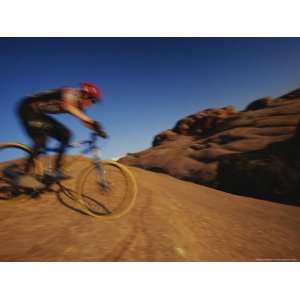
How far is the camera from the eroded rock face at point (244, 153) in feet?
52.1

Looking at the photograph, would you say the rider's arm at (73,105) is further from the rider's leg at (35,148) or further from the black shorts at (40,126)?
the rider's leg at (35,148)

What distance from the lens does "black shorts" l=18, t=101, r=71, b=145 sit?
15.5 feet

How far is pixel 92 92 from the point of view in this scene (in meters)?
4.66

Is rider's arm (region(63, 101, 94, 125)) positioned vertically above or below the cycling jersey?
below

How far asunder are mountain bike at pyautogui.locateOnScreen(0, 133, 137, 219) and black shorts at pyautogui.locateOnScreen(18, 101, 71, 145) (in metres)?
0.24

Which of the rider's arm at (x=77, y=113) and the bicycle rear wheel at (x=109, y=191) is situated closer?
the rider's arm at (x=77, y=113)

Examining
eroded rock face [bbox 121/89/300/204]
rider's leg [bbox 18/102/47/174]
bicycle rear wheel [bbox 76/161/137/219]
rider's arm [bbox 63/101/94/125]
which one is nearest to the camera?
rider's arm [bbox 63/101/94/125]

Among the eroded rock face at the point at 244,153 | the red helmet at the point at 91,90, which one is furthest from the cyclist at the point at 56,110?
the eroded rock face at the point at 244,153

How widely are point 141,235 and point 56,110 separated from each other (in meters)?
2.59

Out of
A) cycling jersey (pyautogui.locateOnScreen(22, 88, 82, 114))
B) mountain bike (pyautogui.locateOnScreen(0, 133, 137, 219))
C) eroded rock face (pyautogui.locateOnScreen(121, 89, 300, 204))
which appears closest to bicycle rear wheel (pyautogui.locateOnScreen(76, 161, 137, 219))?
mountain bike (pyautogui.locateOnScreen(0, 133, 137, 219))

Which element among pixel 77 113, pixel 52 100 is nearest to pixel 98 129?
pixel 77 113

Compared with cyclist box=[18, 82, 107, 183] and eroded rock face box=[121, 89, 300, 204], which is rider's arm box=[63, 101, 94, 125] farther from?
eroded rock face box=[121, 89, 300, 204]
